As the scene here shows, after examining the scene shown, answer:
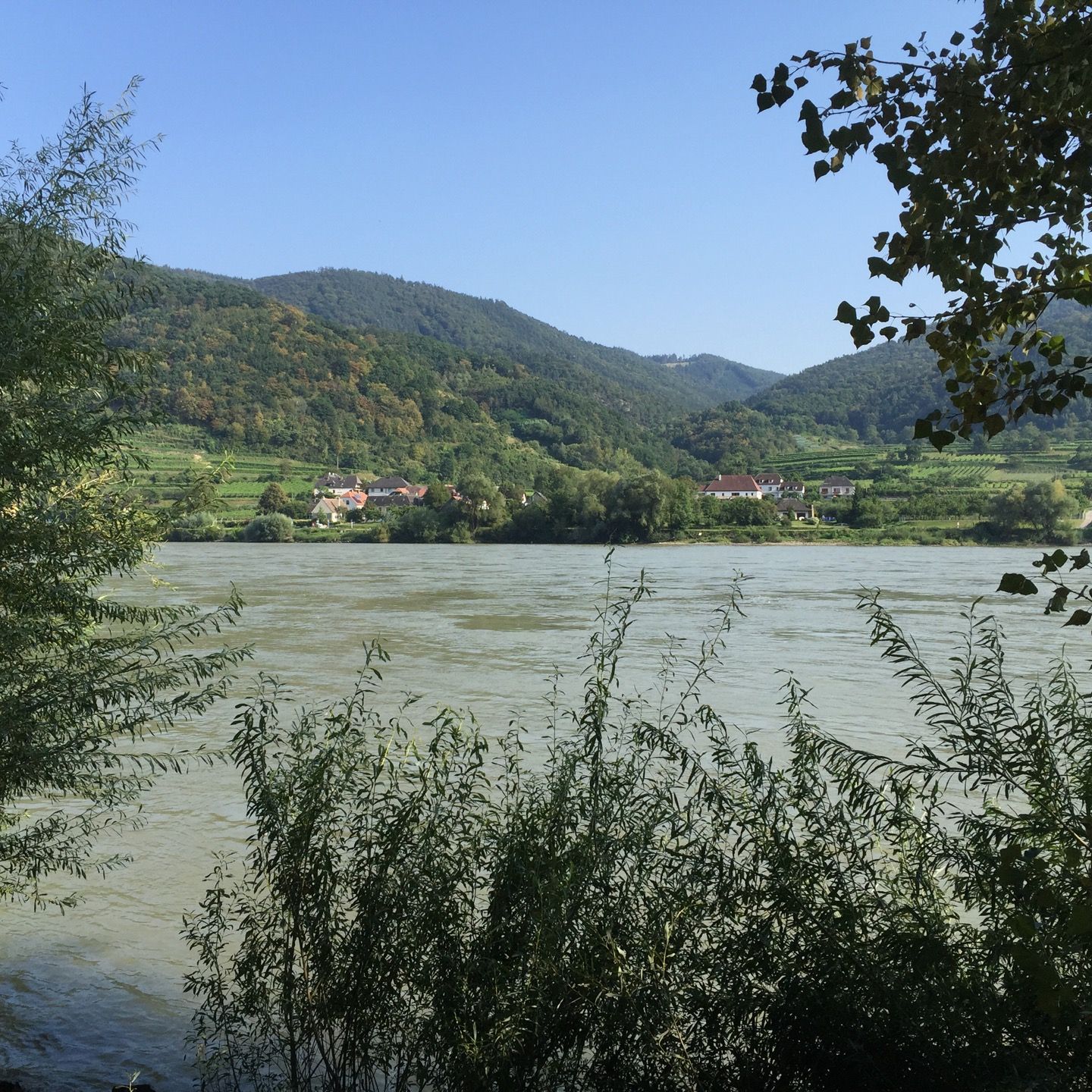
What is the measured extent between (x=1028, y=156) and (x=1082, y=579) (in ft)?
69.3

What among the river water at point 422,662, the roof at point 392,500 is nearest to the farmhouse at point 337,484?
the roof at point 392,500

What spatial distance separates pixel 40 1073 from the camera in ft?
17.9

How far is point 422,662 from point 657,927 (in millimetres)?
15229

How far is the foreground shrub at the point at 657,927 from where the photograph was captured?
3734mm

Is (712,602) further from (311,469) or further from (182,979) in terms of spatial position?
(311,469)

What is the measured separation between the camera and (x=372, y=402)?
137250 mm

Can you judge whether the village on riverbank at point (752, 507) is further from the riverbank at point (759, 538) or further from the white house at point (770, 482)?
the white house at point (770, 482)

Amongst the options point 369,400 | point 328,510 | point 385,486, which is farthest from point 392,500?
point 369,400

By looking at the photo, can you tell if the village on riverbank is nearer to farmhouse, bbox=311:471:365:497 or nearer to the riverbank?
the riverbank

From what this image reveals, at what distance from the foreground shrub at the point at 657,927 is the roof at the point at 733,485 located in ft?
304

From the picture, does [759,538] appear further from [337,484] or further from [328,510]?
[337,484]

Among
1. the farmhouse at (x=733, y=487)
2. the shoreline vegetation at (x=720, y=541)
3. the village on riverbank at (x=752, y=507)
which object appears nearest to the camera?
the shoreline vegetation at (x=720, y=541)

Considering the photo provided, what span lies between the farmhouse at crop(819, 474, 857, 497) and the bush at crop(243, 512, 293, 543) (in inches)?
1740

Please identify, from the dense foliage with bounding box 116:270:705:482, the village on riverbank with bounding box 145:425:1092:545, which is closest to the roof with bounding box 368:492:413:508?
the village on riverbank with bounding box 145:425:1092:545
